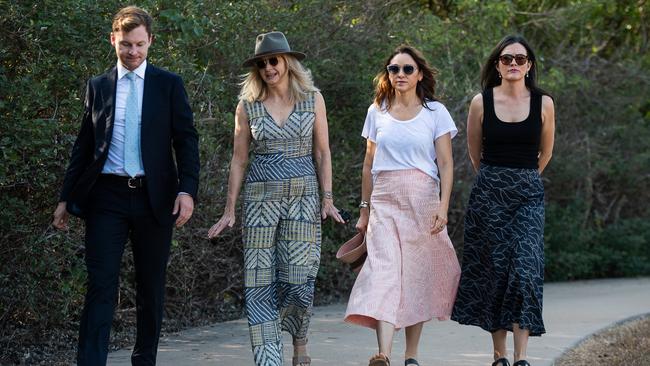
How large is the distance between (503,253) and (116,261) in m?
2.19

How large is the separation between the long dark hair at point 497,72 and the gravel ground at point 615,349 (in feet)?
5.86

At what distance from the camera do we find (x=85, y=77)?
715 centimetres

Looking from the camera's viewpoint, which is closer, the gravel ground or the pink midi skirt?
the pink midi skirt

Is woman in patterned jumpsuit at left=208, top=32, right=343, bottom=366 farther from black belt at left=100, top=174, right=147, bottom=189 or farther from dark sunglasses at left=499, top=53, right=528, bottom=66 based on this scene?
dark sunglasses at left=499, top=53, right=528, bottom=66

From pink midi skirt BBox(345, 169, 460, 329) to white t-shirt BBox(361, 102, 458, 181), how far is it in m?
0.05

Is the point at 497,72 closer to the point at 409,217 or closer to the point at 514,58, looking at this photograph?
the point at 514,58

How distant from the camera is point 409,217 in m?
6.76

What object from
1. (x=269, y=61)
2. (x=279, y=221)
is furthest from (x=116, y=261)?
(x=269, y=61)

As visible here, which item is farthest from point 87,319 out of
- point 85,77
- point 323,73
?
point 323,73

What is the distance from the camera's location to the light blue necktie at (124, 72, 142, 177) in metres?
5.80

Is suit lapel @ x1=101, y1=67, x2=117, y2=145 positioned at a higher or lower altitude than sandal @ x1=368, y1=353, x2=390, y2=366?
higher

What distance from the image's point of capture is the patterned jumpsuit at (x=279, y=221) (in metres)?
Answer: 6.40

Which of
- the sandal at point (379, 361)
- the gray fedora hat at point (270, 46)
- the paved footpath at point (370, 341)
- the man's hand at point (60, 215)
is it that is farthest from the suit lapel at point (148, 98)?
the paved footpath at point (370, 341)

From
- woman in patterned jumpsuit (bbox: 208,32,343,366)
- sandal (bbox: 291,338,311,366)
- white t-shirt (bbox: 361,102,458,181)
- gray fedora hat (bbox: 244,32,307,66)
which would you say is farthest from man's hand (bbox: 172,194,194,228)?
white t-shirt (bbox: 361,102,458,181)
